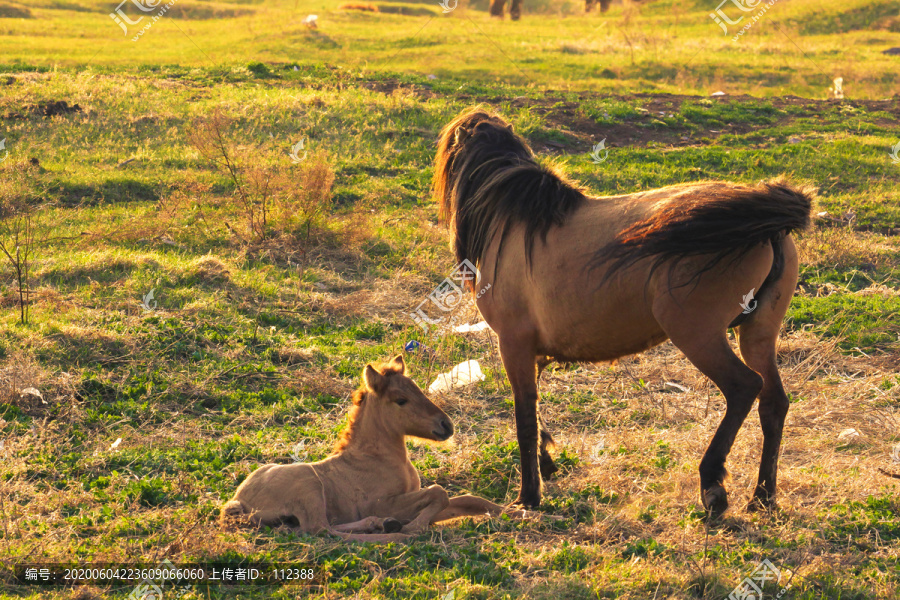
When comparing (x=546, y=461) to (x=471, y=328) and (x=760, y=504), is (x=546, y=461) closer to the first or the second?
(x=760, y=504)

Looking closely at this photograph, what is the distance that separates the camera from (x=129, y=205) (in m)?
11.8

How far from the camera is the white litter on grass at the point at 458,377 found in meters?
7.47

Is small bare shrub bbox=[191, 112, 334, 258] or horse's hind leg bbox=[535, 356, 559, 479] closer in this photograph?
horse's hind leg bbox=[535, 356, 559, 479]

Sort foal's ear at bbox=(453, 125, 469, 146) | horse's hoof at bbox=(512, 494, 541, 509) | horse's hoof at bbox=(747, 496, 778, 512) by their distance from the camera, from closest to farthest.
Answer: horse's hoof at bbox=(747, 496, 778, 512) < horse's hoof at bbox=(512, 494, 541, 509) < foal's ear at bbox=(453, 125, 469, 146)

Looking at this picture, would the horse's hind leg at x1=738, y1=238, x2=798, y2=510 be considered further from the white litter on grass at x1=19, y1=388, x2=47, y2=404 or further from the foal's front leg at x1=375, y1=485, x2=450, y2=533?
the white litter on grass at x1=19, y1=388, x2=47, y2=404

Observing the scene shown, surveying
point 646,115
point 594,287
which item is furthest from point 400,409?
point 646,115

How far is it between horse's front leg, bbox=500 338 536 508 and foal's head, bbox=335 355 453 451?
49 cm

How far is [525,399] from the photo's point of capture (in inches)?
218

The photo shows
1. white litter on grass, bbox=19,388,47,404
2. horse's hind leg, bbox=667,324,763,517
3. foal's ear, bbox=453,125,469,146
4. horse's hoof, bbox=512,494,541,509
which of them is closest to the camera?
horse's hind leg, bbox=667,324,763,517

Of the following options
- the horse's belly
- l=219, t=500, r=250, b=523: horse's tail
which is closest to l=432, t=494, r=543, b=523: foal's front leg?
the horse's belly

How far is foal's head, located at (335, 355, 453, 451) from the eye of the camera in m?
5.49

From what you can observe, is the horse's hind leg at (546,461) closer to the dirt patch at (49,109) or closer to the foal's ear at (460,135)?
the foal's ear at (460,135)

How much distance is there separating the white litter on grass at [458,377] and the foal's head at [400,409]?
67.3 inches

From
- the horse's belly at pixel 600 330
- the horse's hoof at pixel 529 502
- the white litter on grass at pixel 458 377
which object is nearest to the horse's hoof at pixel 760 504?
the horse's belly at pixel 600 330
